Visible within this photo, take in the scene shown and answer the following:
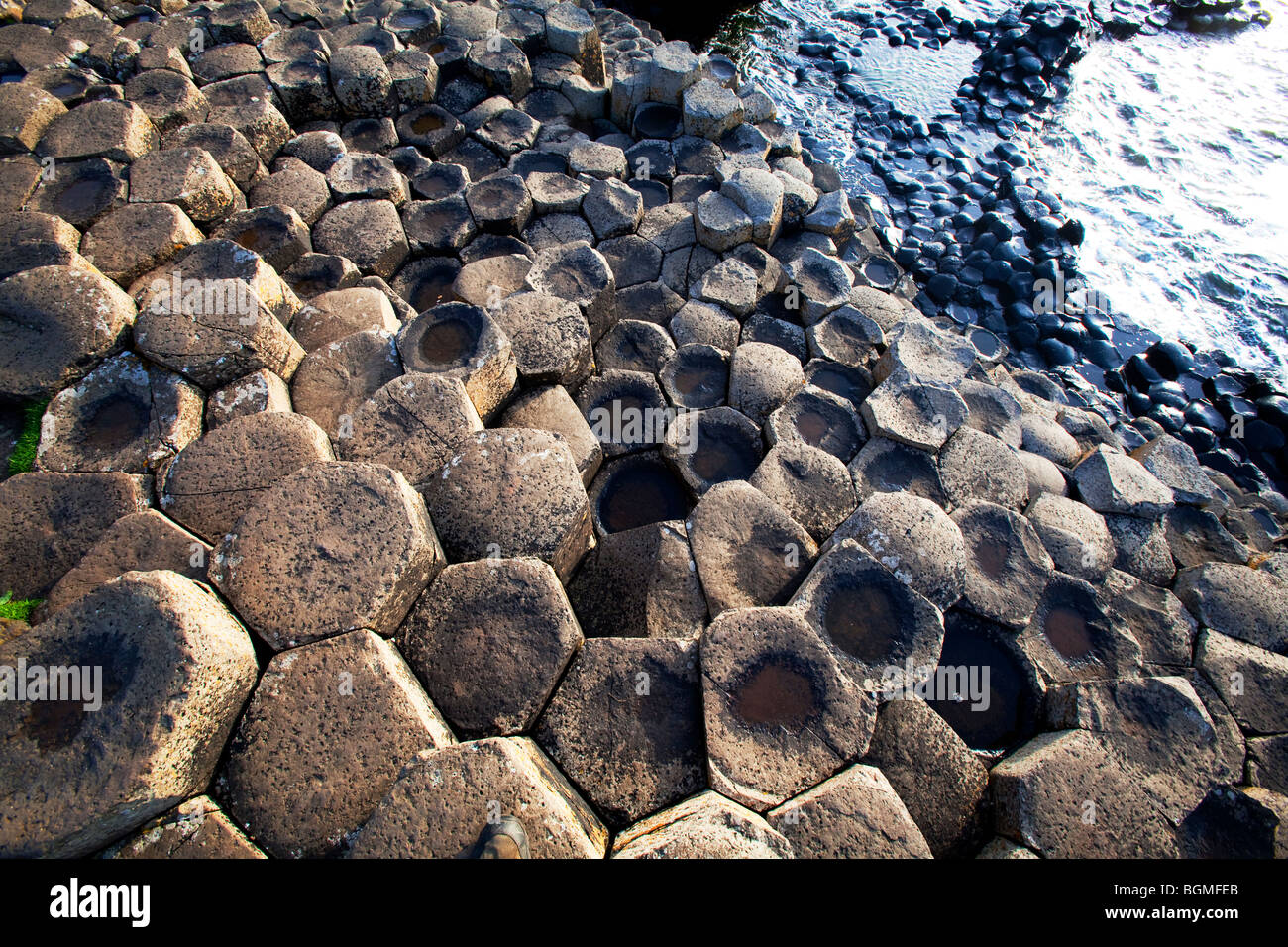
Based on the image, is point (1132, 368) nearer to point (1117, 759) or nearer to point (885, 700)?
point (1117, 759)

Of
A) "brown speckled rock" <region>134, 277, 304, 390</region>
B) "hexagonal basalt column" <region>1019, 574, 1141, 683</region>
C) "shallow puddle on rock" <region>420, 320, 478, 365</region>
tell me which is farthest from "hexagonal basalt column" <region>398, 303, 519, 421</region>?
"hexagonal basalt column" <region>1019, 574, 1141, 683</region>

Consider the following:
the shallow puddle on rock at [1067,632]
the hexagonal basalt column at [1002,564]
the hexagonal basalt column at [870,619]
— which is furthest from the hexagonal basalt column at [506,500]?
the shallow puddle on rock at [1067,632]

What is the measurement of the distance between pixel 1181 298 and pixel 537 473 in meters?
8.17

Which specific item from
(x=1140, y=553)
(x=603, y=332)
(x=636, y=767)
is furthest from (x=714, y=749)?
(x=1140, y=553)

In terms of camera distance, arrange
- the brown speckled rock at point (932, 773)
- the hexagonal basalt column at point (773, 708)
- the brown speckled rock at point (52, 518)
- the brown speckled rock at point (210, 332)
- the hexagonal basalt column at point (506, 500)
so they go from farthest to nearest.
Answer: the brown speckled rock at point (210, 332), the hexagonal basalt column at point (506, 500), the brown speckled rock at point (52, 518), the brown speckled rock at point (932, 773), the hexagonal basalt column at point (773, 708)

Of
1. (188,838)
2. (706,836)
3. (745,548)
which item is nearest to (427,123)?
(745,548)

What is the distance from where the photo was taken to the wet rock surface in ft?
7.89

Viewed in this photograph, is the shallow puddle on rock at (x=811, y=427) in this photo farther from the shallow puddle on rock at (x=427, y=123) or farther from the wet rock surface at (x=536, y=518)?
the shallow puddle on rock at (x=427, y=123)

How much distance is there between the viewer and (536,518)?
3176mm

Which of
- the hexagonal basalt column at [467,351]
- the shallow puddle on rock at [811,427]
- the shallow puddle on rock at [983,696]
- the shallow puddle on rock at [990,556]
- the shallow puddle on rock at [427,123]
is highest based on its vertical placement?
the shallow puddle on rock at [427,123]

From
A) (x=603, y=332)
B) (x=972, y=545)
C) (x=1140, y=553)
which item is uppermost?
(x=603, y=332)

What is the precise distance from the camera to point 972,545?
3.76m

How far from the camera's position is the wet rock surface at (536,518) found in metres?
2.40

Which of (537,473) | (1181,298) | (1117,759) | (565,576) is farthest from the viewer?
(1181,298)
